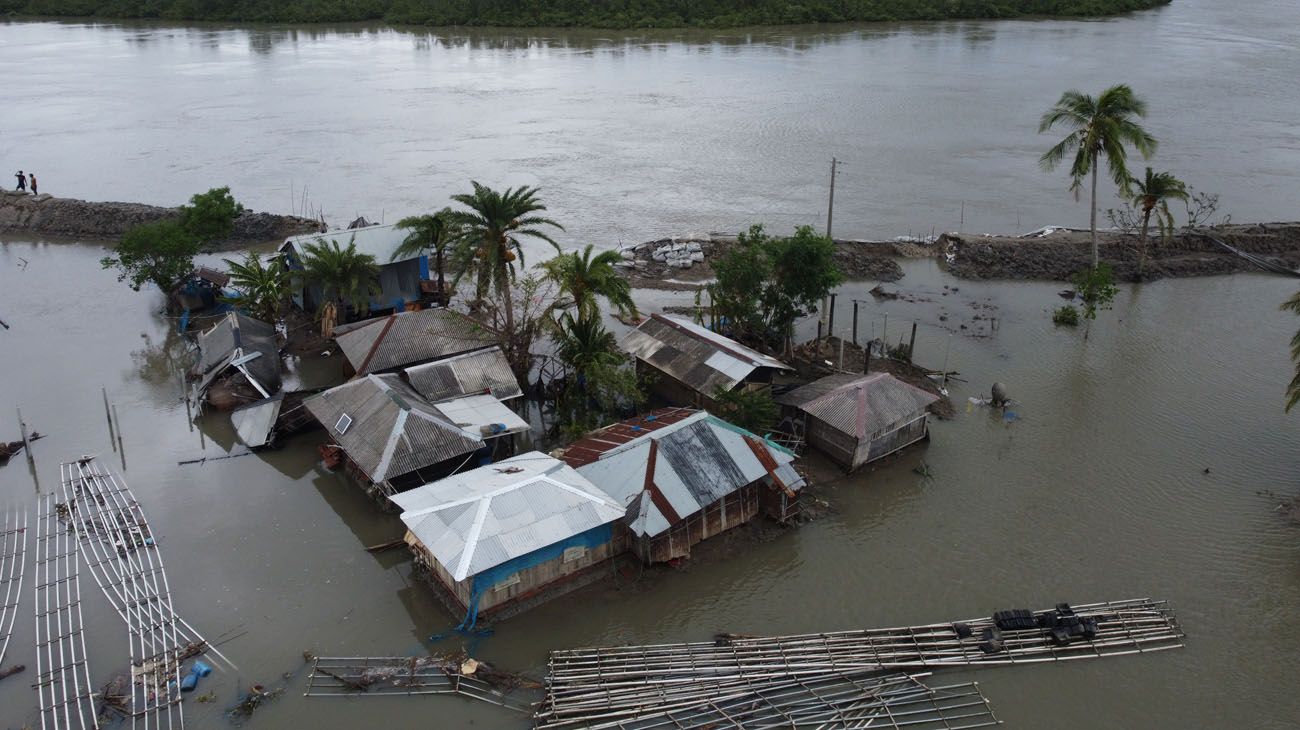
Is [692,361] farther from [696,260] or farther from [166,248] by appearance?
[166,248]

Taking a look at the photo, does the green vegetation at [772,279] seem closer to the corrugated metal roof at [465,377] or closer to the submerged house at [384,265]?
the corrugated metal roof at [465,377]

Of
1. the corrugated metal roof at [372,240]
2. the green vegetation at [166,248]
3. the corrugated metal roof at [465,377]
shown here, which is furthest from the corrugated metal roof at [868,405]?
the green vegetation at [166,248]

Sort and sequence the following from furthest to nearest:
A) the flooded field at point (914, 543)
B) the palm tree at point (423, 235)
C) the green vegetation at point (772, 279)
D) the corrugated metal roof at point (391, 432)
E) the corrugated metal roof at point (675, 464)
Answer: the palm tree at point (423, 235) < the green vegetation at point (772, 279) < the corrugated metal roof at point (391, 432) < the corrugated metal roof at point (675, 464) < the flooded field at point (914, 543)

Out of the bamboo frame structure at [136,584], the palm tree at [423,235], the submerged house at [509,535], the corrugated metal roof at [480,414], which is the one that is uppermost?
the palm tree at [423,235]

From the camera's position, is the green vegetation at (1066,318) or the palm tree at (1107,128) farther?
the green vegetation at (1066,318)

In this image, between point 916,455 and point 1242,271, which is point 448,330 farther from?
point 1242,271

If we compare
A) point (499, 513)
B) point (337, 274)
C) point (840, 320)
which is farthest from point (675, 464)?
point (337, 274)

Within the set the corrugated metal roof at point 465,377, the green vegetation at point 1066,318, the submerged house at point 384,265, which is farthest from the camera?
the green vegetation at point 1066,318
